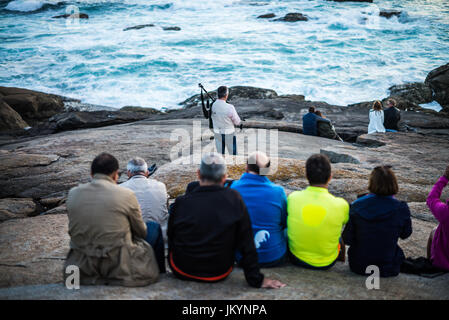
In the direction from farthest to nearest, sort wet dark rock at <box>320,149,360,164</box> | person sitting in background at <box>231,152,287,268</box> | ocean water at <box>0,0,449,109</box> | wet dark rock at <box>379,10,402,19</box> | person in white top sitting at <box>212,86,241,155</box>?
wet dark rock at <box>379,10,402,19</box>, ocean water at <box>0,0,449,109</box>, wet dark rock at <box>320,149,360,164</box>, person in white top sitting at <box>212,86,241,155</box>, person sitting in background at <box>231,152,287,268</box>

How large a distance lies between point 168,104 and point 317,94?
9.22 metres

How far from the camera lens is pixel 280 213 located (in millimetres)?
3449

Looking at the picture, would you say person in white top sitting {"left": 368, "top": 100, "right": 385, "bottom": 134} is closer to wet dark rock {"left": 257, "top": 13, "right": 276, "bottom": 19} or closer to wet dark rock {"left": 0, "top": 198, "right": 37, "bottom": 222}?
wet dark rock {"left": 0, "top": 198, "right": 37, "bottom": 222}

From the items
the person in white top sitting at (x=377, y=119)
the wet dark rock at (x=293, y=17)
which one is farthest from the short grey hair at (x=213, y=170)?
the wet dark rock at (x=293, y=17)

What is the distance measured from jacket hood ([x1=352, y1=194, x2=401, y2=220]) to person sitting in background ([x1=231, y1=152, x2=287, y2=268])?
715 mm

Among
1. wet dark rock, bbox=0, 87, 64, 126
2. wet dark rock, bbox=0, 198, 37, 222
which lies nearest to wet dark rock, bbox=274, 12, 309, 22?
wet dark rock, bbox=0, 87, 64, 126

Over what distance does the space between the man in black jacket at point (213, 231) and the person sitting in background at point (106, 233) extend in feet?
1.11

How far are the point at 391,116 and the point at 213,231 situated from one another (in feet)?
31.4

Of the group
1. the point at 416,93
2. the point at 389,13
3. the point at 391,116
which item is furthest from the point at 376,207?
the point at 389,13

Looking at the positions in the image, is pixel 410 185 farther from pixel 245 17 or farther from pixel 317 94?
pixel 245 17

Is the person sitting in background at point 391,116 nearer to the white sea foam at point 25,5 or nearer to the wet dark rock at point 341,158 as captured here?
the wet dark rock at point 341,158

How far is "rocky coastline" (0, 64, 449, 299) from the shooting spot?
3.13 m

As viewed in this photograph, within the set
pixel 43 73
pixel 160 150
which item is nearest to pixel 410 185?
pixel 160 150

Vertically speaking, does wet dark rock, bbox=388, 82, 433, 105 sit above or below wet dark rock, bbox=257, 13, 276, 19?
below
